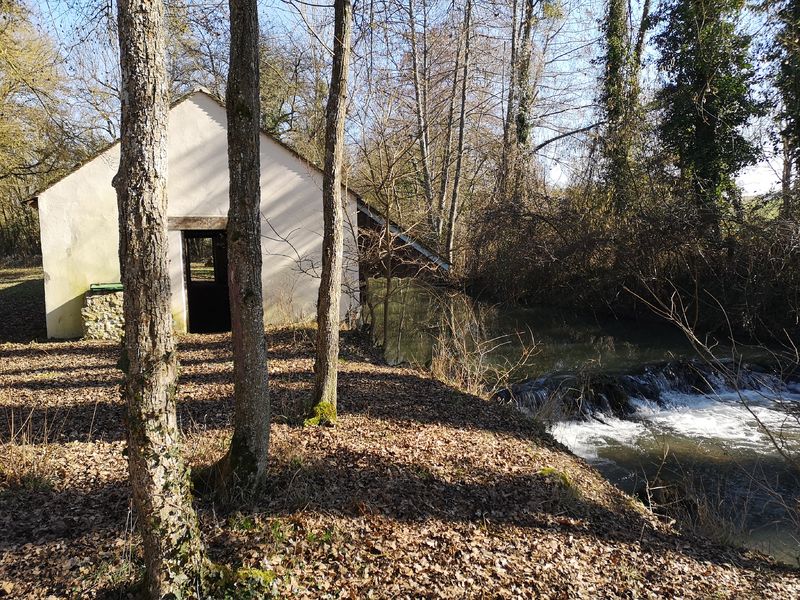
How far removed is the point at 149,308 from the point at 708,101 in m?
17.1

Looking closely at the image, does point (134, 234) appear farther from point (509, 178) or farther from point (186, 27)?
point (509, 178)

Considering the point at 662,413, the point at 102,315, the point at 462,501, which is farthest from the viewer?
the point at 102,315

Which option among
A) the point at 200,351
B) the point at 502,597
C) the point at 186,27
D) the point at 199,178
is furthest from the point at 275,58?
the point at 502,597

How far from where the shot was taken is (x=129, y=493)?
426 cm

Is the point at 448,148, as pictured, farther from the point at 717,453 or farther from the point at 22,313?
the point at 22,313

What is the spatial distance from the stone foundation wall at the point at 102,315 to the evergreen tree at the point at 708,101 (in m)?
15.4

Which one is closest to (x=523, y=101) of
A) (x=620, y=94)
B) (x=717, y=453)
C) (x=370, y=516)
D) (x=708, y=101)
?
(x=620, y=94)

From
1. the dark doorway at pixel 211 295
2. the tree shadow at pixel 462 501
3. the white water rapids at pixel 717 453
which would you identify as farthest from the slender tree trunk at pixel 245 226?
the dark doorway at pixel 211 295

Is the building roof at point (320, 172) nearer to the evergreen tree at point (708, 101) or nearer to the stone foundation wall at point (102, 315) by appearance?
the stone foundation wall at point (102, 315)

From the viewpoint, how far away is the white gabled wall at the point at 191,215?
11.6m

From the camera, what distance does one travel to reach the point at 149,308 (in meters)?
2.82

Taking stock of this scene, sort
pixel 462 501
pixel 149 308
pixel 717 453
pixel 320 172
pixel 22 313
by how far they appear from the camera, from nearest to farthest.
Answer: pixel 149 308, pixel 462 501, pixel 717 453, pixel 320 172, pixel 22 313

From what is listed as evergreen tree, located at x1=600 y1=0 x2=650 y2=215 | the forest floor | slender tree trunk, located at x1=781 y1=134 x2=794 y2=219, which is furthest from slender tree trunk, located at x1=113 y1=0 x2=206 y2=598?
evergreen tree, located at x1=600 y1=0 x2=650 y2=215

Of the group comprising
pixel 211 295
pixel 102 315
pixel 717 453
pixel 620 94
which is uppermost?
pixel 620 94
